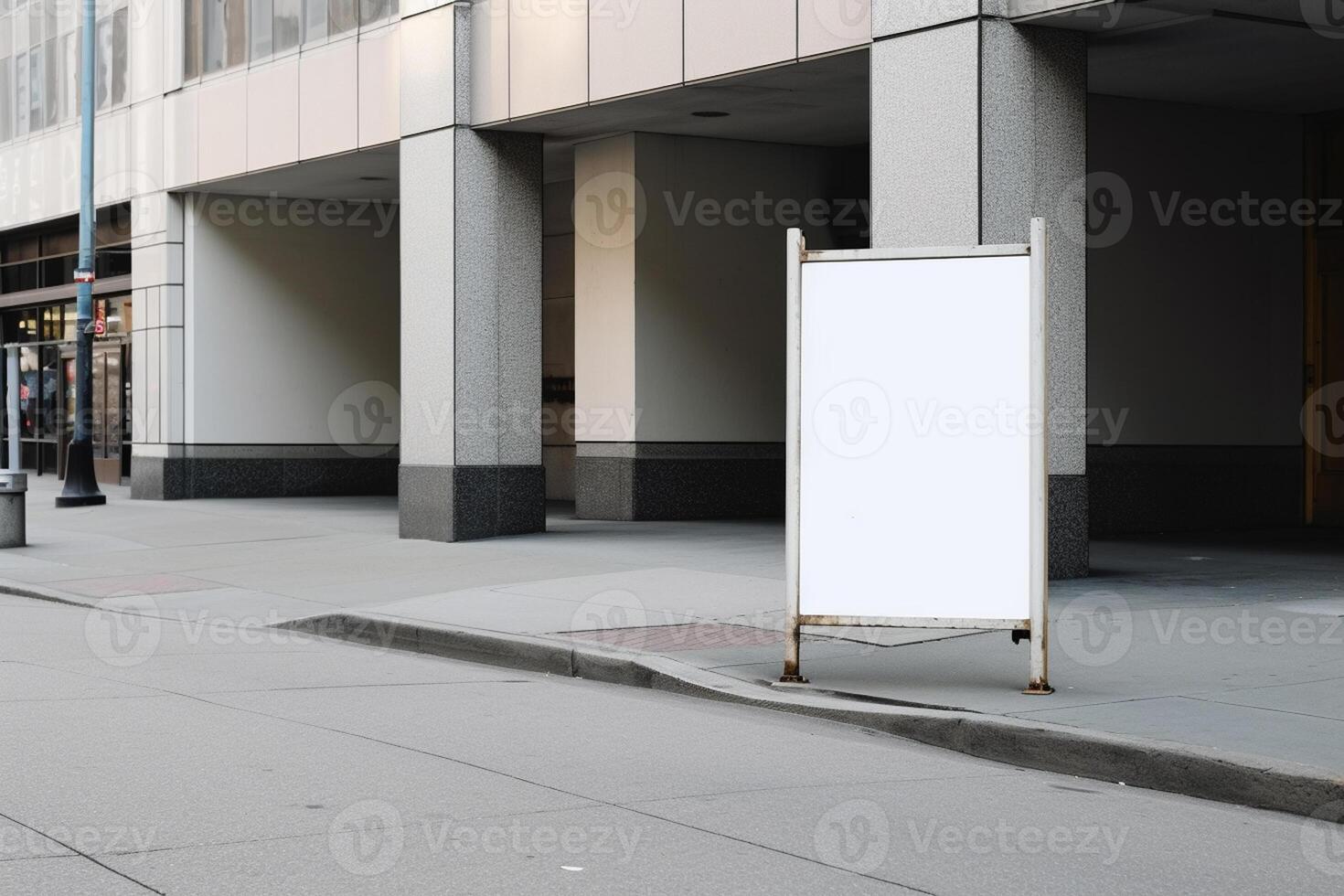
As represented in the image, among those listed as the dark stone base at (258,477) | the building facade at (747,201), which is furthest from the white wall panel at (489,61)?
the dark stone base at (258,477)

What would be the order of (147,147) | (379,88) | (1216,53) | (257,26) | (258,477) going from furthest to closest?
(258,477) → (147,147) → (257,26) → (379,88) → (1216,53)

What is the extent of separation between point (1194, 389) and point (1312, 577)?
517cm

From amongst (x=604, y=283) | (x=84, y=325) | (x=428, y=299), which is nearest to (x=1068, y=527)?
(x=428, y=299)

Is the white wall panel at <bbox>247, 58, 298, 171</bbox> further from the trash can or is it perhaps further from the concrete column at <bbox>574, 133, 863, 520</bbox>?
the trash can

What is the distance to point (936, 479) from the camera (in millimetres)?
9062

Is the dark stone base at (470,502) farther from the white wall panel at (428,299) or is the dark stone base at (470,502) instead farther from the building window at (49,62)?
the building window at (49,62)

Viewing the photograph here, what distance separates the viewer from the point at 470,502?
18344 mm

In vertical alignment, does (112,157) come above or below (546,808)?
above

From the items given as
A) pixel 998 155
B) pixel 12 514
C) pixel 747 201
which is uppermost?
pixel 747 201

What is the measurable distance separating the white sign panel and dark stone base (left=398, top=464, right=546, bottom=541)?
9575 millimetres

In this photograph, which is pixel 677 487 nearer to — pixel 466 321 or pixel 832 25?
pixel 466 321

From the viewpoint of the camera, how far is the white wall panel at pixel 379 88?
19703mm

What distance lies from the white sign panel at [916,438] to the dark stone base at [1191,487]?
30.6ft

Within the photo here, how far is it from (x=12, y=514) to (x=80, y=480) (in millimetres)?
6160
